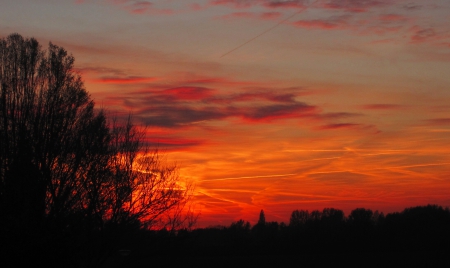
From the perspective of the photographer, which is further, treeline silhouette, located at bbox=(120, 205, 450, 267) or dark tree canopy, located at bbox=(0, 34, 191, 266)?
treeline silhouette, located at bbox=(120, 205, 450, 267)

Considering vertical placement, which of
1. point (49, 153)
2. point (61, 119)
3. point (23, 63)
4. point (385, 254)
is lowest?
point (385, 254)

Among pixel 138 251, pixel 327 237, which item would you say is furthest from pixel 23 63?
pixel 327 237

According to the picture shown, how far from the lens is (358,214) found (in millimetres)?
90000

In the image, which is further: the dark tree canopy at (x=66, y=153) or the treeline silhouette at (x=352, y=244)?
the treeline silhouette at (x=352, y=244)

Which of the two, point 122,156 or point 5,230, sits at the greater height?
point 122,156

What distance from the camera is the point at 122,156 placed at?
26.5 meters

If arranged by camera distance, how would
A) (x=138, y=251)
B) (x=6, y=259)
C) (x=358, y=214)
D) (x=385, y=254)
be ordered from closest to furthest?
1. (x=6, y=259)
2. (x=138, y=251)
3. (x=385, y=254)
4. (x=358, y=214)

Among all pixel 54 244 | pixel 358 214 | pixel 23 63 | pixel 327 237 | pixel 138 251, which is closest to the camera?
pixel 54 244

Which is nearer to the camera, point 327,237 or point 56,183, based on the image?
point 56,183

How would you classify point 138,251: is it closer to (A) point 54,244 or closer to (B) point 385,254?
(A) point 54,244

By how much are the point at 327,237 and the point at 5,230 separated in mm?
60760

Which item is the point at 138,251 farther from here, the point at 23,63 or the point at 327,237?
the point at 327,237

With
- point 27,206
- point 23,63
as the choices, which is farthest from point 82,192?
point 23,63

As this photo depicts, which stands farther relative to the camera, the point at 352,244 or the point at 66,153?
the point at 352,244
